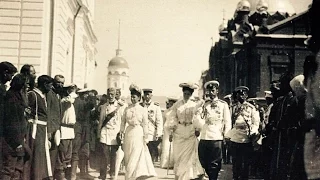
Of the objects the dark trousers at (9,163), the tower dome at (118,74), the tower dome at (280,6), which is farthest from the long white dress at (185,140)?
the tower dome at (118,74)

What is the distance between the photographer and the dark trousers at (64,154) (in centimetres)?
1046

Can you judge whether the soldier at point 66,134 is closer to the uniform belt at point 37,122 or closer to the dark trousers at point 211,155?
the uniform belt at point 37,122

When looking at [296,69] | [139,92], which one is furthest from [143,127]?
[296,69]

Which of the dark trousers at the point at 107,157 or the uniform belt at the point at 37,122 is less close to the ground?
the uniform belt at the point at 37,122

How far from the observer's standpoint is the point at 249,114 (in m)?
10.1

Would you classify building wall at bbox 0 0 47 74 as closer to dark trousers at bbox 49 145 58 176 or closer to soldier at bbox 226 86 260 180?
dark trousers at bbox 49 145 58 176

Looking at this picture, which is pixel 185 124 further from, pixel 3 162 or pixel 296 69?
pixel 296 69

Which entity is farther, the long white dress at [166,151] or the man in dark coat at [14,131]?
the long white dress at [166,151]

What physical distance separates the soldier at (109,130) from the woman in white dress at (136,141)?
1122mm

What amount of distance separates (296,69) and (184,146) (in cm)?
1168

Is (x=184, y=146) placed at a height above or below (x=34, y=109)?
below

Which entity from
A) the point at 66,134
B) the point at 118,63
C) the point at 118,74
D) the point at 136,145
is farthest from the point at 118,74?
the point at 136,145

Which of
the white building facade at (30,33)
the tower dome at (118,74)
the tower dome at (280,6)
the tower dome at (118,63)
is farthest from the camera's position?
the tower dome at (118,63)

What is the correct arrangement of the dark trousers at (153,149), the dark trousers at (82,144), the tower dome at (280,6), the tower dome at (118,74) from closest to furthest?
the dark trousers at (82,144), the dark trousers at (153,149), the tower dome at (280,6), the tower dome at (118,74)
